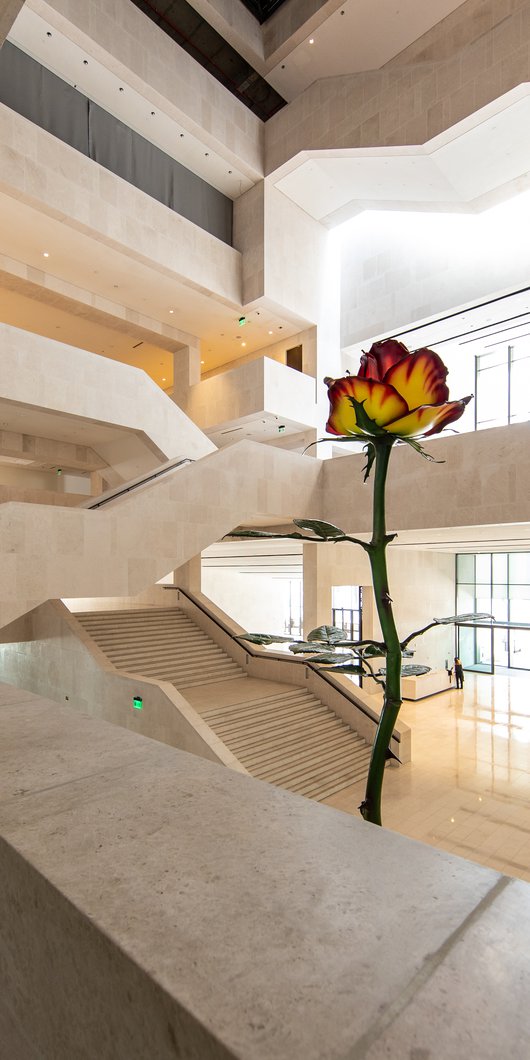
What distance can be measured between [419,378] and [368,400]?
0.35 ft

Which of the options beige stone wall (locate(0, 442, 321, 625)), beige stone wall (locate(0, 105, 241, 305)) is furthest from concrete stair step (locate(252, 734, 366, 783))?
beige stone wall (locate(0, 105, 241, 305))

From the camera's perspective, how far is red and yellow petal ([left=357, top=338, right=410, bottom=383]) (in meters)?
1.20

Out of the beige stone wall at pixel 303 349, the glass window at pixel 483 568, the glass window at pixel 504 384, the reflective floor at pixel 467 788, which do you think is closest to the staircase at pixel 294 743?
the reflective floor at pixel 467 788

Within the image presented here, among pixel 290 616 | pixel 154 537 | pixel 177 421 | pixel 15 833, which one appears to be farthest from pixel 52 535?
pixel 290 616

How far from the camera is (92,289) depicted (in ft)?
56.4

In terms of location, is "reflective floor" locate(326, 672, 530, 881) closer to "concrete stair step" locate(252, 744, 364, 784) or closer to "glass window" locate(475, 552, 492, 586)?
"concrete stair step" locate(252, 744, 364, 784)

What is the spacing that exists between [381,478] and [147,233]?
16.5 m

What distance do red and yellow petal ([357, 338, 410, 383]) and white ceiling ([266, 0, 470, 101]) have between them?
18.2 meters

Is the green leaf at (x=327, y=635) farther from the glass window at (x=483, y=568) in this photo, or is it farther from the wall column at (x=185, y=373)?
the glass window at (x=483, y=568)

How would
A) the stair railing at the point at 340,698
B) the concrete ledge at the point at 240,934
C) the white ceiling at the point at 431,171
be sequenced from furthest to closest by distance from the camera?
1. the white ceiling at the point at 431,171
2. the stair railing at the point at 340,698
3. the concrete ledge at the point at 240,934

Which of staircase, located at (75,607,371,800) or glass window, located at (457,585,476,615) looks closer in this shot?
staircase, located at (75,607,371,800)

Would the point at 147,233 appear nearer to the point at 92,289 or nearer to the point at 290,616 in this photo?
the point at 92,289

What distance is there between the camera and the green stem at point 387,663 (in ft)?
3.69

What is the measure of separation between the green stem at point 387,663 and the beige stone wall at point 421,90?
1619 centimetres
